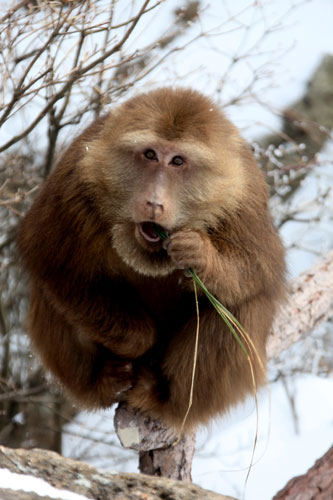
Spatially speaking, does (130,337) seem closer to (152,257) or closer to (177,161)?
(152,257)

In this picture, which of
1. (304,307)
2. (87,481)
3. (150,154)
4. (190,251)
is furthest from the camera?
(304,307)

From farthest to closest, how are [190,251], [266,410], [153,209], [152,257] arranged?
[266,410]
[152,257]
[190,251]
[153,209]

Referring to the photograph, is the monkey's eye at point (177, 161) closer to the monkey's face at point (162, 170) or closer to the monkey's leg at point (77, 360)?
the monkey's face at point (162, 170)

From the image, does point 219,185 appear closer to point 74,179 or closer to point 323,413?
point 74,179

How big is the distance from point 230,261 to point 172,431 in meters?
1.16

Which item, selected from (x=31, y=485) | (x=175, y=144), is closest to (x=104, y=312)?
(x=175, y=144)

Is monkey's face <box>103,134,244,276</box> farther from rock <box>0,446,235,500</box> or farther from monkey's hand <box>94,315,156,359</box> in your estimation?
rock <box>0,446,235,500</box>

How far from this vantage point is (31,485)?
2.50 metres

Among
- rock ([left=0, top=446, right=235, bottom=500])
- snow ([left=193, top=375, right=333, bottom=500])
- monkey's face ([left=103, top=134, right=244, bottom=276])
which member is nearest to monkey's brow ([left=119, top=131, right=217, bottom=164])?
monkey's face ([left=103, top=134, right=244, bottom=276])

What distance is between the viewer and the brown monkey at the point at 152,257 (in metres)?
3.46

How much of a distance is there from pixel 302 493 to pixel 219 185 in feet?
5.09

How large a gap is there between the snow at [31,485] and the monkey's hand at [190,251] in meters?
1.23

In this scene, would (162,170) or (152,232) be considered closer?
(162,170)

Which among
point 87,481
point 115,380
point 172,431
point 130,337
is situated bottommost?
point 87,481
